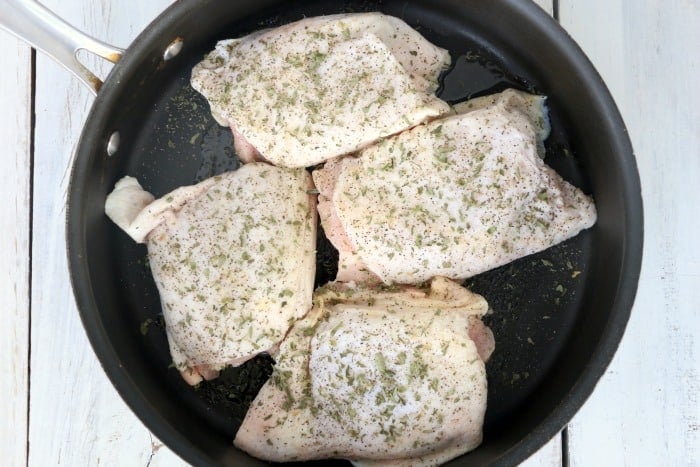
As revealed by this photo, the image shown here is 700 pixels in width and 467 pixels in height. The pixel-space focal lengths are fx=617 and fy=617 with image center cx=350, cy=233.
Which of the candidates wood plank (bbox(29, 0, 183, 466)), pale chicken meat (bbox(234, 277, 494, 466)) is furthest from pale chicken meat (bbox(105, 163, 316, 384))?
wood plank (bbox(29, 0, 183, 466))

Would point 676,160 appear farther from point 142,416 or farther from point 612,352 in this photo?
point 142,416

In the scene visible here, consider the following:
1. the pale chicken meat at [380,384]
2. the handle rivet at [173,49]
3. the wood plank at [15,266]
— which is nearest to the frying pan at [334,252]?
the handle rivet at [173,49]

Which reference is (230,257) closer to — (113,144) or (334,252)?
(334,252)

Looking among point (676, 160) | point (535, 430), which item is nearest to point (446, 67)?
point (676, 160)

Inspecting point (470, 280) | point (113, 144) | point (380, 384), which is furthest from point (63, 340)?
point (470, 280)

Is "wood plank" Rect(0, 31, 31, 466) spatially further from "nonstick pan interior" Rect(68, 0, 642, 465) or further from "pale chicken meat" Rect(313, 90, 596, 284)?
"pale chicken meat" Rect(313, 90, 596, 284)

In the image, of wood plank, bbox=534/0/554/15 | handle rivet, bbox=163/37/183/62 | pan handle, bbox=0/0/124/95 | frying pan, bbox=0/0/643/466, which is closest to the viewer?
pan handle, bbox=0/0/124/95
